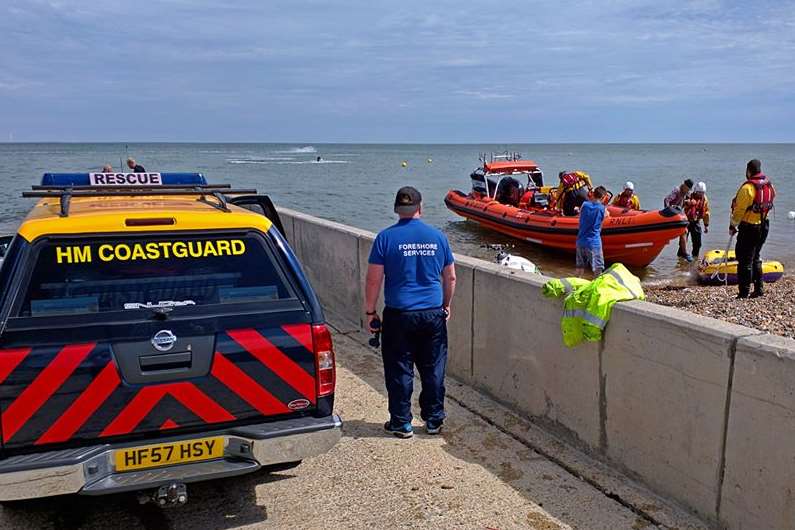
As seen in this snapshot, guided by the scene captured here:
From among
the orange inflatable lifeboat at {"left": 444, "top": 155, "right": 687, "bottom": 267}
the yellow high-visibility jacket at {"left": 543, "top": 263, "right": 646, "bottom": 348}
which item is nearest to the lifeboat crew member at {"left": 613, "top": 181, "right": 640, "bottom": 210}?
the orange inflatable lifeboat at {"left": 444, "top": 155, "right": 687, "bottom": 267}

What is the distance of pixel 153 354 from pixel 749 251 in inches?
366

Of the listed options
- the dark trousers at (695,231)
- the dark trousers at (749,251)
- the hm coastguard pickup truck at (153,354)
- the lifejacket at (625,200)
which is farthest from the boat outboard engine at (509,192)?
the hm coastguard pickup truck at (153,354)

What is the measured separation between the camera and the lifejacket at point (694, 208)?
15570 mm

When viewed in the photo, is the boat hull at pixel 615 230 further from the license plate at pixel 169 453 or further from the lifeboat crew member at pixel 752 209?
the license plate at pixel 169 453

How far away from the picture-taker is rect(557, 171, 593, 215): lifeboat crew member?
15445 mm

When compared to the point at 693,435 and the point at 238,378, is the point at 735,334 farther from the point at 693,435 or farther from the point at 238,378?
the point at 238,378

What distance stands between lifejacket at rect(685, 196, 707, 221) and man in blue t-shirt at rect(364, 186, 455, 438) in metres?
12.6

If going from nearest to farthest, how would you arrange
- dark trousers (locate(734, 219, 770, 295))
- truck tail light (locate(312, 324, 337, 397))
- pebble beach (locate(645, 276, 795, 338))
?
truck tail light (locate(312, 324, 337, 397)) < pebble beach (locate(645, 276, 795, 338)) < dark trousers (locate(734, 219, 770, 295))

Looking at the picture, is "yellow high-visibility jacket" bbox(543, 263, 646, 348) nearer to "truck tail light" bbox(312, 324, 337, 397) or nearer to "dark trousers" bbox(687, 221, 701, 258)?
"truck tail light" bbox(312, 324, 337, 397)

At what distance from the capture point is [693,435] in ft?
11.8

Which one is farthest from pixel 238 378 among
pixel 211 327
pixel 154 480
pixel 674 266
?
pixel 674 266

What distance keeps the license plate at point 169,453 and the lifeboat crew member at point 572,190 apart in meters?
Answer: 12.4

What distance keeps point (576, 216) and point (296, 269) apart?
13681 mm

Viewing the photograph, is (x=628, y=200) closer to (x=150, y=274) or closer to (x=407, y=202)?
(x=407, y=202)
